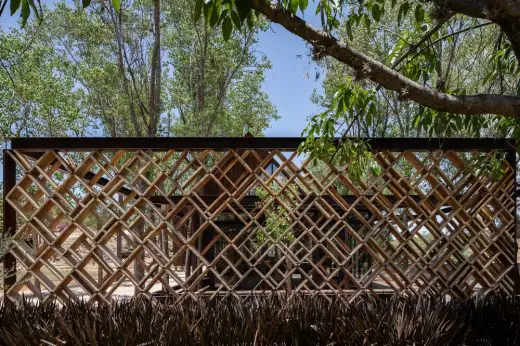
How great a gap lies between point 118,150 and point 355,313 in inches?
78.6

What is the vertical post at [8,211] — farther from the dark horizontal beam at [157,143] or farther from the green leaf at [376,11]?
the green leaf at [376,11]

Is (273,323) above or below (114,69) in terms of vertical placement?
below

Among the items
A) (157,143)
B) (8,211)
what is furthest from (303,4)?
(8,211)

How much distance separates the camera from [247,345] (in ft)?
6.64

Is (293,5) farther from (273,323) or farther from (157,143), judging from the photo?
(157,143)

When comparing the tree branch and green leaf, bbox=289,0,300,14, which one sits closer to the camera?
green leaf, bbox=289,0,300,14

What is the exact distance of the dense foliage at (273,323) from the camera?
209 cm

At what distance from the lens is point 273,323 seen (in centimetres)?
220

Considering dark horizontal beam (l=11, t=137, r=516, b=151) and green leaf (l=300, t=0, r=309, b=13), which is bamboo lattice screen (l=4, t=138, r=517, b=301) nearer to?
dark horizontal beam (l=11, t=137, r=516, b=151)

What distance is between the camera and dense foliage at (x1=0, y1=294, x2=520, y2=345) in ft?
6.84

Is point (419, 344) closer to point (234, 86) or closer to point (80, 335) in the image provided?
point (80, 335)

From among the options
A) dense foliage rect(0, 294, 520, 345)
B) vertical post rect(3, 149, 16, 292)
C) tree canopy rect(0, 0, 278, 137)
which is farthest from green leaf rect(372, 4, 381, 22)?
tree canopy rect(0, 0, 278, 137)

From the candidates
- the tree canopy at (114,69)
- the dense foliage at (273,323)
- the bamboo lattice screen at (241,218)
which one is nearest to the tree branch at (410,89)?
the dense foliage at (273,323)

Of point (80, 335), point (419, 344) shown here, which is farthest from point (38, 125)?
point (419, 344)
